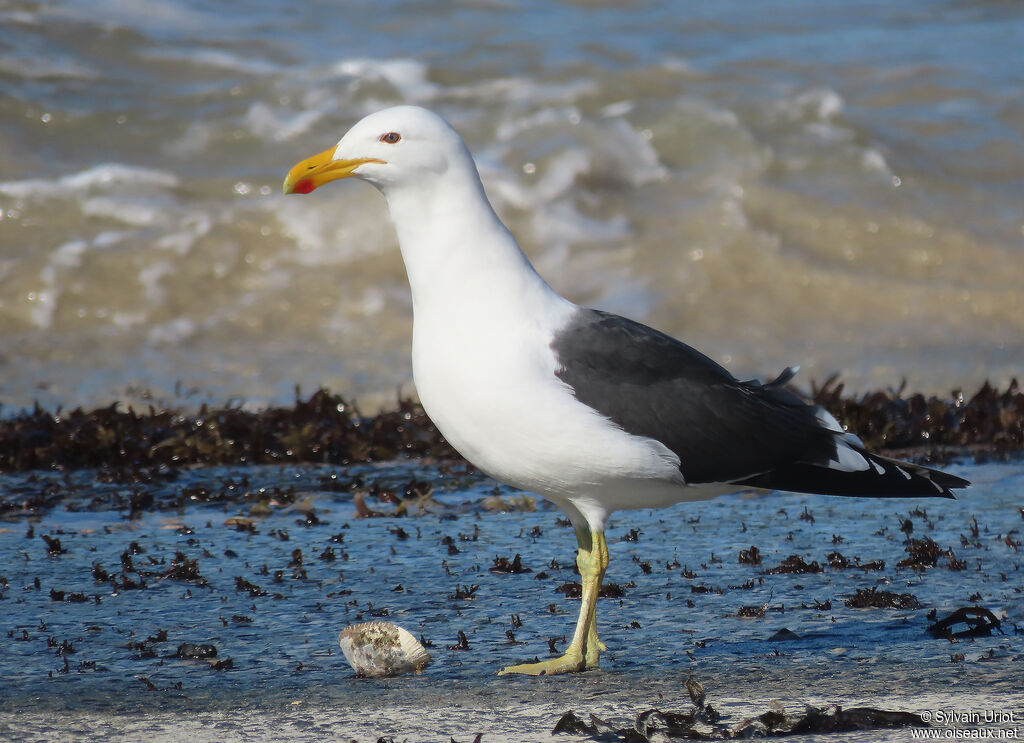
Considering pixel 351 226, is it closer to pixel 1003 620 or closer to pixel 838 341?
pixel 838 341

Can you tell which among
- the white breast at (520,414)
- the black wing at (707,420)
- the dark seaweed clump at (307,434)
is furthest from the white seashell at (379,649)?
the dark seaweed clump at (307,434)

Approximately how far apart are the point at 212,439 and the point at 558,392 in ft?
13.7

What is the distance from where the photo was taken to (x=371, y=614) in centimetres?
491

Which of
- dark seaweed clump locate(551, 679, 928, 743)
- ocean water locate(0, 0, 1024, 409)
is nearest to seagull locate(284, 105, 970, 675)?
dark seaweed clump locate(551, 679, 928, 743)

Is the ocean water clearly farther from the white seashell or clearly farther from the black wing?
the white seashell

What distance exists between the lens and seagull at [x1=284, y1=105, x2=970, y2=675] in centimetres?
430

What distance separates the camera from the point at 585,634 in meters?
4.39

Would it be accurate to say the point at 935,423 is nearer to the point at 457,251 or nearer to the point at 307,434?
the point at 307,434

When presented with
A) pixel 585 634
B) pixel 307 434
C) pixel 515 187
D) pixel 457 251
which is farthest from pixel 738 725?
pixel 515 187

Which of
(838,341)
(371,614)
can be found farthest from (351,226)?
(371,614)

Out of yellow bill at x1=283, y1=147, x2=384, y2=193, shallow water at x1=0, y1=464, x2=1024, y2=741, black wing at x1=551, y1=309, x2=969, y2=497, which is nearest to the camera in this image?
shallow water at x1=0, y1=464, x2=1024, y2=741

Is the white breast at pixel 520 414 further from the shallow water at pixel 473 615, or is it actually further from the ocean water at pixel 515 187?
the ocean water at pixel 515 187

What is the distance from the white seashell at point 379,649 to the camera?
421 cm

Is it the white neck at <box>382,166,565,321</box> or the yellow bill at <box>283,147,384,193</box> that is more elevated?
the yellow bill at <box>283,147,384,193</box>
